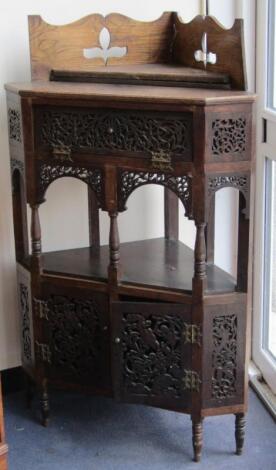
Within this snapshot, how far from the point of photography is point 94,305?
225 cm

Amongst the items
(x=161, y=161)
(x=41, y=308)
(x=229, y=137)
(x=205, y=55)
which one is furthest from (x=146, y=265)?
(x=205, y=55)

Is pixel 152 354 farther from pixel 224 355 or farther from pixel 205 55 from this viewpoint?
pixel 205 55

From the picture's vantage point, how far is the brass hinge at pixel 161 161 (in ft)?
6.54

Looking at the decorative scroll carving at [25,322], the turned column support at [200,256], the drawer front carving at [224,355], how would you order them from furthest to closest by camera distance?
the decorative scroll carving at [25,322] < the drawer front carving at [224,355] < the turned column support at [200,256]

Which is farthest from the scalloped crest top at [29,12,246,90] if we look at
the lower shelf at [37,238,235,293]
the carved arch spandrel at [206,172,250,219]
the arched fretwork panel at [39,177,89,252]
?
the lower shelf at [37,238,235,293]

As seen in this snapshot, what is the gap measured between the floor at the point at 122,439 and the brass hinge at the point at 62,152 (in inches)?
37.0

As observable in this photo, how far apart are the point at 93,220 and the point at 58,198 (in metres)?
0.16

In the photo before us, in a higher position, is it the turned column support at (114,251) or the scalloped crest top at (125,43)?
the scalloped crest top at (125,43)

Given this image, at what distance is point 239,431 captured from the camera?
231cm

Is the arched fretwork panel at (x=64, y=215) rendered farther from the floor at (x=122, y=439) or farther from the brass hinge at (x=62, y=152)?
the floor at (x=122, y=439)

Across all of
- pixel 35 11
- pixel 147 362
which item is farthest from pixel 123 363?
pixel 35 11

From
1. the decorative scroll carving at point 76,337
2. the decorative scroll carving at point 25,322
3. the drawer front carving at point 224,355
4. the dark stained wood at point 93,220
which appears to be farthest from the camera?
the dark stained wood at point 93,220

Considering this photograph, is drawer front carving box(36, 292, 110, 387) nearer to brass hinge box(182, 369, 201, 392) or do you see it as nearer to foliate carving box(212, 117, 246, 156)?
brass hinge box(182, 369, 201, 392)

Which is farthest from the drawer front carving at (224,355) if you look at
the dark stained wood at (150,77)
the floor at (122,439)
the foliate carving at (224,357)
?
the dark stained wood at (150,77)
